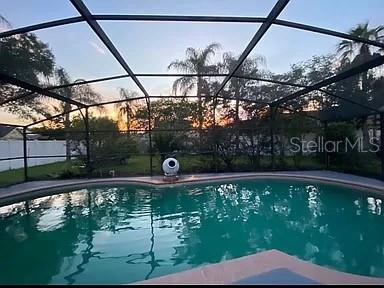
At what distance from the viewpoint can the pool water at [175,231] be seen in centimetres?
424

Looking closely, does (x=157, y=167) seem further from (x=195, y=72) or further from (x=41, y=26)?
(x=41, y=26)

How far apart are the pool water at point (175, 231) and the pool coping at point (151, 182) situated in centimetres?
41

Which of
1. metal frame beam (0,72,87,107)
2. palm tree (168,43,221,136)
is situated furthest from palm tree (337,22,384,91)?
metal frame beam (0,72,87,107)

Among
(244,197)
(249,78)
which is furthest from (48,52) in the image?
(244,197)

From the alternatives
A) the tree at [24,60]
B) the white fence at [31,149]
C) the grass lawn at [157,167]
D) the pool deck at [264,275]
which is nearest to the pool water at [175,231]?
the pool deck at [264,275]

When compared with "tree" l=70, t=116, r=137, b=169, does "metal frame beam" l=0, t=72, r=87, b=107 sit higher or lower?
higher

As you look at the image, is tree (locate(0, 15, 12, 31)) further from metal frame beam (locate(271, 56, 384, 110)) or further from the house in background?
the house in background

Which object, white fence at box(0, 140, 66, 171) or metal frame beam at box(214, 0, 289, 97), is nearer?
metal frame beam at box(214, 0, 289, 97)

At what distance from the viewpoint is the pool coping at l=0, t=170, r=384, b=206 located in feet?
29.7

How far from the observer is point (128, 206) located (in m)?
8.24

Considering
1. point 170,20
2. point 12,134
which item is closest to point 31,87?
point 170,20

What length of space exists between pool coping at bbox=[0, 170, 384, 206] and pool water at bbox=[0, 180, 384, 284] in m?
0.41

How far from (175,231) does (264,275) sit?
2.92 m

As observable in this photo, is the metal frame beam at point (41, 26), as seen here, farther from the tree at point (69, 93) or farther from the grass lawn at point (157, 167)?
the grass lawn at point (157, 167)
